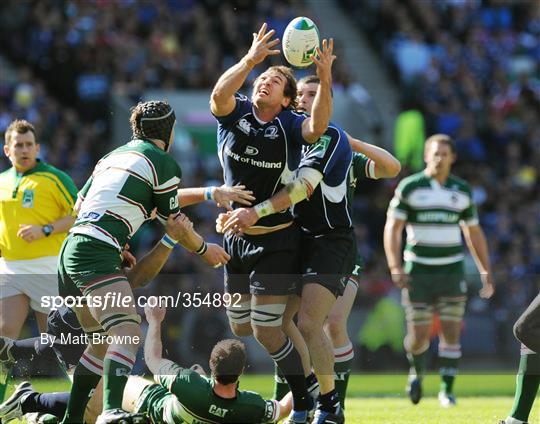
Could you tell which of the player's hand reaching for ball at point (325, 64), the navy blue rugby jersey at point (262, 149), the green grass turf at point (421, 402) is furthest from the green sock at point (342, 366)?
the player's hand reaching for ball at point (325, 64)

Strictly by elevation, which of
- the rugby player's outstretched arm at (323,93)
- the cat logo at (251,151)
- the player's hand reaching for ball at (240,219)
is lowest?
the player's hand reaching for ball at (240,219)

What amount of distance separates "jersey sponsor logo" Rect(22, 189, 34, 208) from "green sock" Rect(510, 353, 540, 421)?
4717mm

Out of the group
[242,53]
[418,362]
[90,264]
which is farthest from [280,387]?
[242,53]

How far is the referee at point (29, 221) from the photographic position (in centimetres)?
1088

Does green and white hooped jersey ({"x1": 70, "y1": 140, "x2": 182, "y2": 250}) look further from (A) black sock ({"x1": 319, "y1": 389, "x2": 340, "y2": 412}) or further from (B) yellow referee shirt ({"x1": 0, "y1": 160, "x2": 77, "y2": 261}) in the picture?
(B) yellow referee shirt ({"x1": 0, "y1": 160, "x2": 77, "y2": 261})

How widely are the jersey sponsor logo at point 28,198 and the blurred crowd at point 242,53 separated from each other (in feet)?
25.7

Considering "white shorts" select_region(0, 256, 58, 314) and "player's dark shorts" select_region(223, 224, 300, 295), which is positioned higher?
"player's dark shorts" select_region(223, 224, 300, 295)

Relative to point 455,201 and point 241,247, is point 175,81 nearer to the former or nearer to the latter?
point 455,201

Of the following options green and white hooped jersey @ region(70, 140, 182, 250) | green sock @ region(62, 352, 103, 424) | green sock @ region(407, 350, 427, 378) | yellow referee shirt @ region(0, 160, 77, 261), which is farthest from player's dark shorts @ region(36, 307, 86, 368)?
green sock @ region(407, 350, 427, 378)

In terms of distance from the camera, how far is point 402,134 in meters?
22.7

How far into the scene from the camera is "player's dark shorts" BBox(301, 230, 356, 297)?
9.55 m

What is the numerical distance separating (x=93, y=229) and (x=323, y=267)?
1963 millimetres

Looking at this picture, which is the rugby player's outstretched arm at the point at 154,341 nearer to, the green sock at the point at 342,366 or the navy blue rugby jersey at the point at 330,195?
the navy blue rugby jersey at the point at 330,195

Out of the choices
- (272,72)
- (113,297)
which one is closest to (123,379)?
(113,297)
